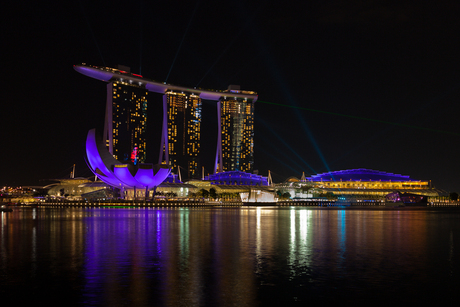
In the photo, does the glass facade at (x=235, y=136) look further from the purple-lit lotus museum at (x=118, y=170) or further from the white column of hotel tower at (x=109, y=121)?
the purple-lit lotus museum at (x=118, y=170)

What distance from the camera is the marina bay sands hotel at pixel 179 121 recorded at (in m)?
144

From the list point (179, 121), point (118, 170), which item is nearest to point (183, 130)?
point (179, 121)

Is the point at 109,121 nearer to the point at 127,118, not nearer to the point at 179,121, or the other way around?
the point at 127,118

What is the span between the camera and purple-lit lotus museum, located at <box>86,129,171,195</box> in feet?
279

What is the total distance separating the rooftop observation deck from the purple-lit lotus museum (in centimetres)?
5300

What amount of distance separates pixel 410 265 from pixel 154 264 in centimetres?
937

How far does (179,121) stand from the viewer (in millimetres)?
164750

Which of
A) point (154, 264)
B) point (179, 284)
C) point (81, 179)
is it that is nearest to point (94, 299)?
point (179, 284)

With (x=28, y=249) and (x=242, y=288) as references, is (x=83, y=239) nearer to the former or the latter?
(x=28, y=249)

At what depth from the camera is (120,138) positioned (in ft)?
473

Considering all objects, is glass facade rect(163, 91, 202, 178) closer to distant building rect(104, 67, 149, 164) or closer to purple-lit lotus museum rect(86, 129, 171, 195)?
distant building rect(104, 67, 149, 164)

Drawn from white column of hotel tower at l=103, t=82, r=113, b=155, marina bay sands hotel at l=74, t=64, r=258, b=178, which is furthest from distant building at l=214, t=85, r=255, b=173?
white column of hotel tower at l=103, t=82, r=113, b=155

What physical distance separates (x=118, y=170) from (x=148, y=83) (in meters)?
69.8

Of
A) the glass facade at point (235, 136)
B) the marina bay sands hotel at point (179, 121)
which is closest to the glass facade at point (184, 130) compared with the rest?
the marina bay sands hotel at point (179, 121)
